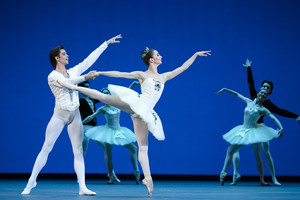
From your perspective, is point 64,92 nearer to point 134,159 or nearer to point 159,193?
point 159,193

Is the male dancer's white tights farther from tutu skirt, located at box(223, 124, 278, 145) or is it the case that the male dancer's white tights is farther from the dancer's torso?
tutu skirt, located at box(223, 124, 278, 145)

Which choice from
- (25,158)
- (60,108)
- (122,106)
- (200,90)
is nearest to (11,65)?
(25,158)

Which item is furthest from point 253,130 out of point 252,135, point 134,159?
point 134,159

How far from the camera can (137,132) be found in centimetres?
435

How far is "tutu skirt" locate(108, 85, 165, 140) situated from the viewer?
4.12 meters

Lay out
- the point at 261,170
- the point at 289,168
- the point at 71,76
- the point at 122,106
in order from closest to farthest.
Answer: the point at 122,106, the point at 71,76, the point at 261,170, the point at 289,168

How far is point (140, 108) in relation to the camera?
13.7 feet

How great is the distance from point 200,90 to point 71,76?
374 cm

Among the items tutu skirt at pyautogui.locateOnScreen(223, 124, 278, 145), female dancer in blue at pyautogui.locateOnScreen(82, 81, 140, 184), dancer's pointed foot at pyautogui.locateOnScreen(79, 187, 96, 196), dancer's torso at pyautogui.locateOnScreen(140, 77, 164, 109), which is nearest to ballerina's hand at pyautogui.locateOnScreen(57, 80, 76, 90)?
dancer's torso at pyautogui.locateOnScreen(140, 77, 164, 109)

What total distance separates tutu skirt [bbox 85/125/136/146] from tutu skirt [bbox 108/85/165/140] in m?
2.55

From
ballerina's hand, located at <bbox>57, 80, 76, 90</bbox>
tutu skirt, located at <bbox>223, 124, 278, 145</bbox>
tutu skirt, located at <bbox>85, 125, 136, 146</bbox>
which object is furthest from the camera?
tutu skirt, located at <bbox>85, 125, 136, 146</bbox>

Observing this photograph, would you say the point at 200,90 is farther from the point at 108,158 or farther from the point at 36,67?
the point at 36,67

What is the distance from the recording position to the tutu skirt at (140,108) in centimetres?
412

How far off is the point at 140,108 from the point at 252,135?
295 centimetres
